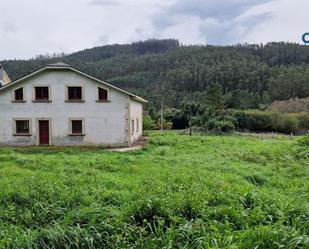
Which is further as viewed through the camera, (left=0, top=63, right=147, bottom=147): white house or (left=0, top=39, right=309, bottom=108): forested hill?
(left=0, top=39, right=309, bottom=108): forested hill

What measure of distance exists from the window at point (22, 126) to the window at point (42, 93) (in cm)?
161

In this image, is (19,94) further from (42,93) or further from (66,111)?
(66,111)

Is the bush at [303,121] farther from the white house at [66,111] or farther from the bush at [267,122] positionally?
the white house at [66,111]

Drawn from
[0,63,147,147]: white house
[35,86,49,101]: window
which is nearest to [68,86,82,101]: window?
[0,63,147,147]: white house

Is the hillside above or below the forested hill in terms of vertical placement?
below

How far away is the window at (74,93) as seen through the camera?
23094mm

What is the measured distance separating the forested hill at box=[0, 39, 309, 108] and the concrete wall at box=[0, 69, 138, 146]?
43148 mm

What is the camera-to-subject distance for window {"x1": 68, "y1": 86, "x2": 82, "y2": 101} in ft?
75.8

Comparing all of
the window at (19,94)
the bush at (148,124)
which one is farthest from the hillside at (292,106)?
the window at (19,94)

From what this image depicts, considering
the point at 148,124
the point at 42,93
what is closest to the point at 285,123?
the point at 148,124

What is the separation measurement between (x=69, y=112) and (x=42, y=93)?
6.61 feet

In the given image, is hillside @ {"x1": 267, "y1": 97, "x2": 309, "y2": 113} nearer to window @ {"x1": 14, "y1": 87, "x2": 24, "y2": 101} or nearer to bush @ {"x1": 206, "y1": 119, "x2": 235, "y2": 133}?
bush @ {"x1": 206, "y1": 119, "x2": 235, "y2": 133}

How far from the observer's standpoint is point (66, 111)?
2309 centimetres

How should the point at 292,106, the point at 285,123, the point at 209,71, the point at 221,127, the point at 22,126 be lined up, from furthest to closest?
the point at 209,71, the point at 292,106, the point at 285,123, the point at 221,127, the point at 22,126
